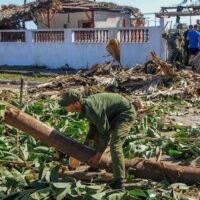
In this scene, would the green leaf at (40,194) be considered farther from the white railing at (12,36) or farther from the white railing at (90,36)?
the white railing at (12,36)

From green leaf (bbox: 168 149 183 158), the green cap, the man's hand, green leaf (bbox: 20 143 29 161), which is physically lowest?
green leaf (bbox: 168 149 183 158)

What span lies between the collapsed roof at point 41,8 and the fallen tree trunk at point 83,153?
22047 mm

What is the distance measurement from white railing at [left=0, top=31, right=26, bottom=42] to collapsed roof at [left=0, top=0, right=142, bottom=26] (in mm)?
2977

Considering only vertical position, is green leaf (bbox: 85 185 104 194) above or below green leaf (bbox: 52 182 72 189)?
below

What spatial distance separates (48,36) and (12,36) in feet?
8.45

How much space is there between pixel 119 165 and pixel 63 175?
789 millimetres

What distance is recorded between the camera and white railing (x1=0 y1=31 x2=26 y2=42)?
2517cm

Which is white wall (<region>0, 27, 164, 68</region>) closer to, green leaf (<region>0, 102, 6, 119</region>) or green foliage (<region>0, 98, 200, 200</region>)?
green foliage (<region>0, 98, 200, 200</region>)

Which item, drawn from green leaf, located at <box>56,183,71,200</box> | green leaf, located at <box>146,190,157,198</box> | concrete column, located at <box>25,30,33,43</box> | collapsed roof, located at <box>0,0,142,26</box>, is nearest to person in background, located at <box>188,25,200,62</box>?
concrete column, located at <box>25,30,33,43</box>

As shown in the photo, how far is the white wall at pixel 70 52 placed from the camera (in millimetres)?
21297

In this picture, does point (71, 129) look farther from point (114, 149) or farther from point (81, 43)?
point (81, 43)

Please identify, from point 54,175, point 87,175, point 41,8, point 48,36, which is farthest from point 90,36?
point 54,175

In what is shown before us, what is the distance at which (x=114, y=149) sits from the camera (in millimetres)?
6090

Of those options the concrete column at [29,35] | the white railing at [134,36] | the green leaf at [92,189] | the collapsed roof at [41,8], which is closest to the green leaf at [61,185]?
the green leaf at [92,189]
